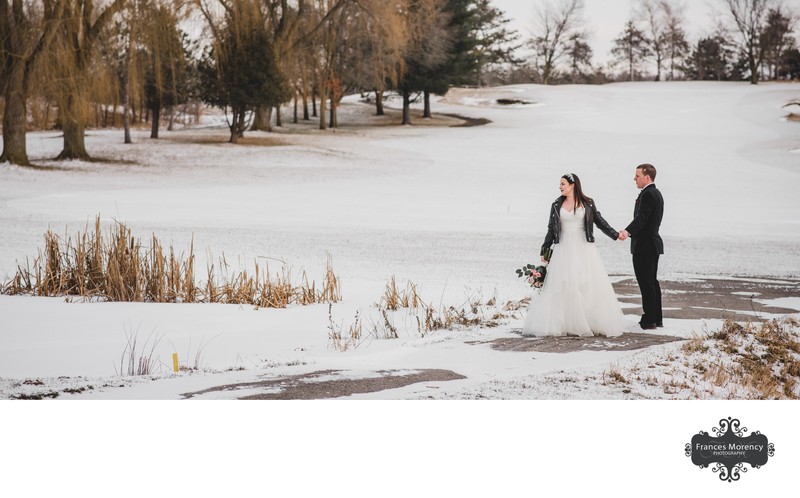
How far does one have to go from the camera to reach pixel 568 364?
3.91m

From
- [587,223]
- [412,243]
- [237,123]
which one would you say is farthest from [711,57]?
[237,123]

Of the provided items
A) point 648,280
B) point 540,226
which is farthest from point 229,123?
point 648,280

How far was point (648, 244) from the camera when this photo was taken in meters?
4.20

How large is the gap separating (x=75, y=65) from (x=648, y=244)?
432 cm

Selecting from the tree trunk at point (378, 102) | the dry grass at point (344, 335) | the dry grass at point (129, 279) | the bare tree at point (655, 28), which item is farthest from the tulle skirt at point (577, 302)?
the tree trunk at point (378, 102)

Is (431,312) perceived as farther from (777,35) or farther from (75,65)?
(75,65)

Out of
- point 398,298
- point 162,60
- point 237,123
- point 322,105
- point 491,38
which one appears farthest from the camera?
point 322,105

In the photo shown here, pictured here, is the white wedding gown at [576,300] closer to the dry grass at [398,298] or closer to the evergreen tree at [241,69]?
the dry grass at [398,298]

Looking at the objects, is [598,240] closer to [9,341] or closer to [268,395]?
[268,395]

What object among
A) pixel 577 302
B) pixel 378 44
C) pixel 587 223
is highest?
pixel 378 44

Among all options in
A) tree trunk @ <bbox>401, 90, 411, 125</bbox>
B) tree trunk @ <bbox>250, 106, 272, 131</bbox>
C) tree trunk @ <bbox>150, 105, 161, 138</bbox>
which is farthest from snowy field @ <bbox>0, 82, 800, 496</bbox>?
tree trunk @ <bbox>401, 90, 411, 125</bbox>

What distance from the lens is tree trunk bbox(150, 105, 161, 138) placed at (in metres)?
7.54

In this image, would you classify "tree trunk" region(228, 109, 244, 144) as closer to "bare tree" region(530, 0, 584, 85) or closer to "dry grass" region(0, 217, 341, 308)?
"dry grass" region(0, 217, 341, 308)

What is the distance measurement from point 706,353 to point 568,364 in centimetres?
68
